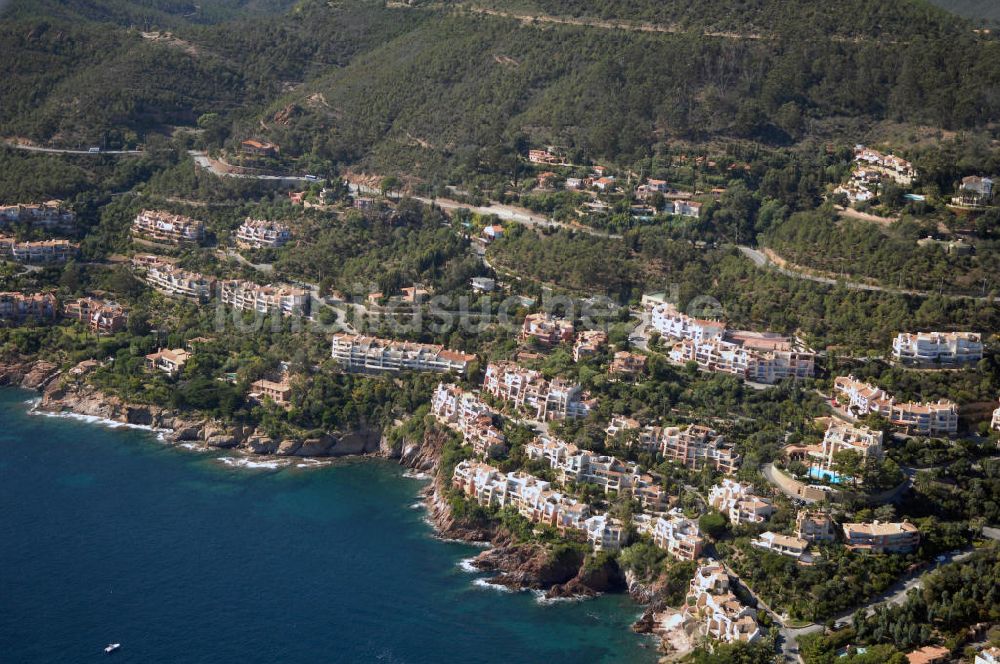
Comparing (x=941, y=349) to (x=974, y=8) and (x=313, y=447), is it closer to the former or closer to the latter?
(x=313, y=447)

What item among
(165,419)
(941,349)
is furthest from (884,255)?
(165,419)

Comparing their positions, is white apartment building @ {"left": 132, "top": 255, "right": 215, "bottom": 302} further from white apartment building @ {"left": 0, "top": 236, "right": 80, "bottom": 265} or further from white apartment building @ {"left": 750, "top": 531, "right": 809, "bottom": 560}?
white apartment building @ {"left": 750, "top": 531, "right": 809, "bottom": 560}

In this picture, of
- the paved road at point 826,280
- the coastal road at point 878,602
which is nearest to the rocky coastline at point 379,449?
the coastal road at point 878,602

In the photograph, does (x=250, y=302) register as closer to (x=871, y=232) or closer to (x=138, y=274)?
(x=138, y=274)

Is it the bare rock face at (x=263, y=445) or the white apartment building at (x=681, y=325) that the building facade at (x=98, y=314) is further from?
the white apartment building at (x=681, y=325)

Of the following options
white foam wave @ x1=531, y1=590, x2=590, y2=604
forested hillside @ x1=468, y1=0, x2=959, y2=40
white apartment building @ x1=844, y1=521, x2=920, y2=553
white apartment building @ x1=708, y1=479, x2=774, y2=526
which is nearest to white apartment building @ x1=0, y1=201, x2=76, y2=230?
forested hillside @ x1=468, y1=0, x2=959, y2=40

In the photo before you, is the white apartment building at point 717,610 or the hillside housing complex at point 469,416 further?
the hillside housing complex at point 469,416

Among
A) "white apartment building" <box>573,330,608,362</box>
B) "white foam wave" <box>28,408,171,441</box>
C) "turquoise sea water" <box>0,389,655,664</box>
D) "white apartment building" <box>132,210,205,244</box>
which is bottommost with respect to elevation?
"turquoise sea water" <box>0,389,655,664</box>
